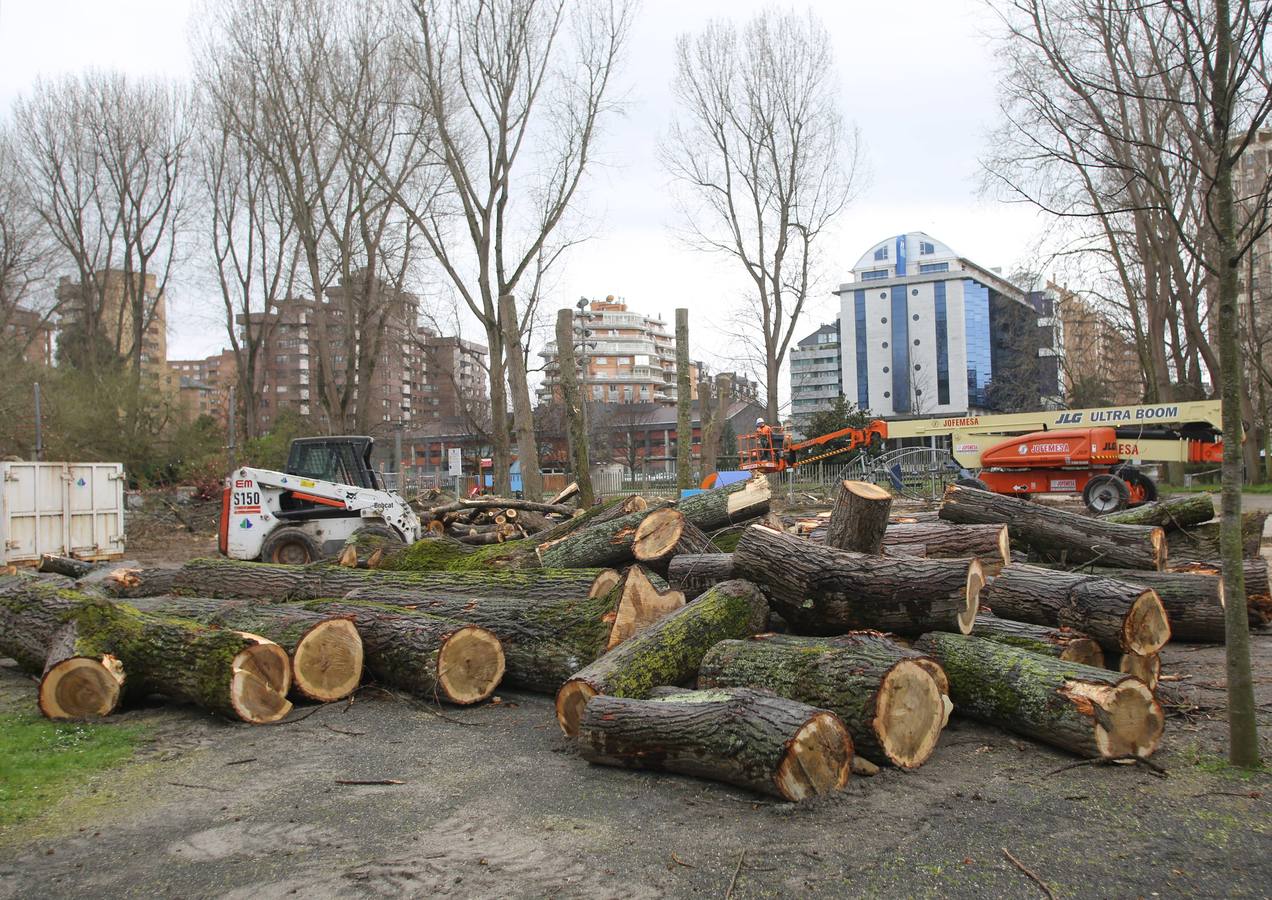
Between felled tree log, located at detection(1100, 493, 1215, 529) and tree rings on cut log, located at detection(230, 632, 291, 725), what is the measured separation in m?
7.95

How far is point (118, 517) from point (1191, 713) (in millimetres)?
17037

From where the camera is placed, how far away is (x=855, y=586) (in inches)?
240

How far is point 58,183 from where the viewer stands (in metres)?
35.2

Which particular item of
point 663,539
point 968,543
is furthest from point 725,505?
point 968,543

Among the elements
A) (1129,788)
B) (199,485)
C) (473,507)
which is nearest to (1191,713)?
(1129,788)

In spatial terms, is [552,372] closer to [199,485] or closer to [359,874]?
[199,485]

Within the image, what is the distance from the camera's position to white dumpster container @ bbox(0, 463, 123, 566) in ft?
48.7

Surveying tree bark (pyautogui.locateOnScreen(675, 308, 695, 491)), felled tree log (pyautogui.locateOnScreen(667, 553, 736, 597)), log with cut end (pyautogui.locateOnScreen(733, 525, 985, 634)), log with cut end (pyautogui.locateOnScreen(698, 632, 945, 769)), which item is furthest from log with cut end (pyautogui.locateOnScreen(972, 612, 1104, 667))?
tree bark (pyautogui.locateOnScreen(675, 308, 695, 491))

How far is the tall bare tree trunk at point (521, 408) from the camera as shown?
61.8ft

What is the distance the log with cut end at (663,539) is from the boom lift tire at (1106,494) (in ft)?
39.4

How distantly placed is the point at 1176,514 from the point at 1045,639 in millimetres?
4831

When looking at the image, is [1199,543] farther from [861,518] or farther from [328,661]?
[328,661]

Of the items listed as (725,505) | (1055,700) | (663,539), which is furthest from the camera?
(725,505)

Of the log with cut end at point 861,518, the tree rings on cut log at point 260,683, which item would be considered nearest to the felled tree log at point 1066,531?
the log with cut end at point 861,518
